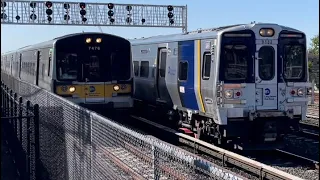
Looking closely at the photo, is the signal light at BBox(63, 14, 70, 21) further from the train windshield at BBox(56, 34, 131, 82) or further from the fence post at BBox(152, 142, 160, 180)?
the fence post at BBox(152, 142, 160, 180)

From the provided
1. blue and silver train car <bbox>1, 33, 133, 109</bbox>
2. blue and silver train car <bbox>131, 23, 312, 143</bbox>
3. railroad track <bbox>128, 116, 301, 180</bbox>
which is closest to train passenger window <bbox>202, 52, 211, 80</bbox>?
blue and silver train car <bbox>131, 23, 312, 143</bbox>

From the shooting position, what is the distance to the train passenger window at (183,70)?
43.0 feet

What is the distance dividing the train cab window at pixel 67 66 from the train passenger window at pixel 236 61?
16.6ft

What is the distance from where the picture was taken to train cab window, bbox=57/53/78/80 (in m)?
14.2

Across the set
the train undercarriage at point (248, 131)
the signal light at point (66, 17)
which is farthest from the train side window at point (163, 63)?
the signal light at point (66, 17)

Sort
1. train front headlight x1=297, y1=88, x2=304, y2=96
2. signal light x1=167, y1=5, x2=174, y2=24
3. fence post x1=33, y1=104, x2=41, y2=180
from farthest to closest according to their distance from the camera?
signal light x1=167, y1=5, x2=174, y2=24, train front headlight x1=297, y1=88, x2=304, y2=96, fence post x1=33, y1=104, x2=41, y2=180

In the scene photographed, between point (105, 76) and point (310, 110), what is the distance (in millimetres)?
12252

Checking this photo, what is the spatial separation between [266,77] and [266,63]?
0.35m

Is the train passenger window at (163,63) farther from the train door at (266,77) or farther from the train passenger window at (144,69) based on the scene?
the train door at (266,77)

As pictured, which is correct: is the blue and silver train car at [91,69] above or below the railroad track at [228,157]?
above

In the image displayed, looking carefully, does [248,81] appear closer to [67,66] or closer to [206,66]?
[206,66]

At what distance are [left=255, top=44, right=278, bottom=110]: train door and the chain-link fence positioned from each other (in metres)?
5.41

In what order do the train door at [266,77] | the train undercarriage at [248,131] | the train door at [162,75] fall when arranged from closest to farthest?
the train undercarriage at [248,131]
the train door at [266,77]
the train door at [162,75]

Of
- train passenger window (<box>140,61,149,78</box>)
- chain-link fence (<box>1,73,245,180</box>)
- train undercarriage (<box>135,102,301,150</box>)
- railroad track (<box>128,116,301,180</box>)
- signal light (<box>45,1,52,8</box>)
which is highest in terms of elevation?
signal light (<box>45,1,52,8</box>)
